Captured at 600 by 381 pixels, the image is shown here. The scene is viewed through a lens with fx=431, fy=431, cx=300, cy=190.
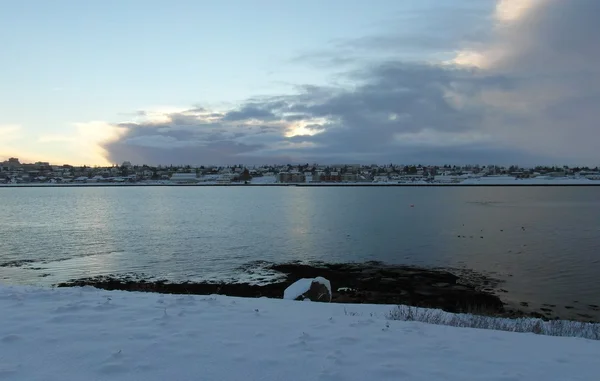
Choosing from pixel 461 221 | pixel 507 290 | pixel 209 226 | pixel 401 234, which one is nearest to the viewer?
pixel 507 290

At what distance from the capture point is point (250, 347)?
6715 mm

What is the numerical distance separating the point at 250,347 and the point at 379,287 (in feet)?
56.7

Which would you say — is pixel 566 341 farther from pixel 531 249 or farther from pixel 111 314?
pixel 531 249

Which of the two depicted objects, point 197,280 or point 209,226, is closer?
point 197,280

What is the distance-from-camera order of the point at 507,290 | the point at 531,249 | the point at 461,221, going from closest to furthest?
the point at 507,290 → the point at 531,249 → the point at 461,221

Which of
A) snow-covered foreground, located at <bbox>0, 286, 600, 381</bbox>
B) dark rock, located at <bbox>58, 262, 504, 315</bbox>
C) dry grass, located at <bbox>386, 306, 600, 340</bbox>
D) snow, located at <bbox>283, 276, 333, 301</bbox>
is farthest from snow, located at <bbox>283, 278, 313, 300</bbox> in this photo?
dark rock, located at <bbox>58, 262, 504, 315</bbox>

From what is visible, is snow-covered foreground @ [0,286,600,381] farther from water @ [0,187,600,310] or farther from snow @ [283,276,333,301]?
water @ [0,187,600,310]

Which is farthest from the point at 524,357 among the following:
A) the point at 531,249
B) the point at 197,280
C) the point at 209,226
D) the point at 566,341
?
the point at 209,226

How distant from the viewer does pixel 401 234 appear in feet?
147

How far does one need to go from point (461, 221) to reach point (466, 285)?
3663 cm

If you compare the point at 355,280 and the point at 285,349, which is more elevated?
the point at 285,349

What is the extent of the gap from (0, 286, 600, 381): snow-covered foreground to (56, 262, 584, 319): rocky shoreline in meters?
10.8

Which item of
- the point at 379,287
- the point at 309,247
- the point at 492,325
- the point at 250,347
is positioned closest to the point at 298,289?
the point at 492,325

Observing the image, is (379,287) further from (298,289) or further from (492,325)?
(492,325)
